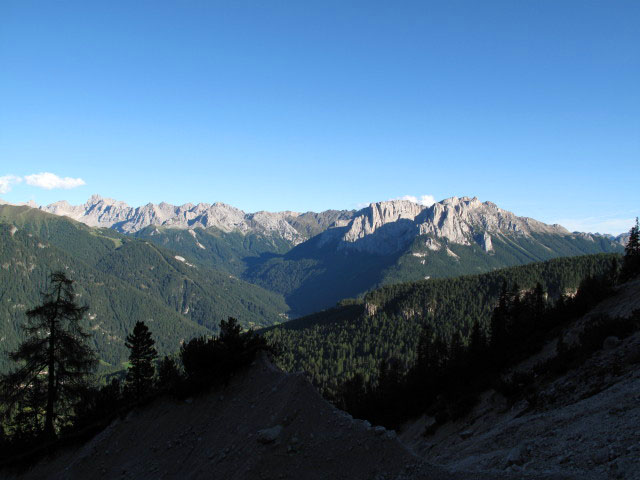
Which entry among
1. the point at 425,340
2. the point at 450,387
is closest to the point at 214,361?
the point at 450,387

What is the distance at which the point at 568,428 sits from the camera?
16297mm

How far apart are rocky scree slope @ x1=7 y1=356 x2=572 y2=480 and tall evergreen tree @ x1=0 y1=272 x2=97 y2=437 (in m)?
6.71

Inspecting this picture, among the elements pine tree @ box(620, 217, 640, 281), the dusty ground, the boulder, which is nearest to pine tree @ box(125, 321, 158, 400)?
the boulder

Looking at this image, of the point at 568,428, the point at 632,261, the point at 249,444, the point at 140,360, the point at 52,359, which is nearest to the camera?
the point at 568,428

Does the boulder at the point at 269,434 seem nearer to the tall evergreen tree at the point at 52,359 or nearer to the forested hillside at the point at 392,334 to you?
the tall evergreen tree at the point at 52,359

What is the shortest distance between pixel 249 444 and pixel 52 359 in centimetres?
2221

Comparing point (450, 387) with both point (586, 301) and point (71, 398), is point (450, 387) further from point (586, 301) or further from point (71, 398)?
point (71, 398)

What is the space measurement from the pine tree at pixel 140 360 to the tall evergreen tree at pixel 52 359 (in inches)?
144

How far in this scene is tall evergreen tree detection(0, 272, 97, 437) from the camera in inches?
1156

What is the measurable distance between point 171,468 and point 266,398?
5.46 metres

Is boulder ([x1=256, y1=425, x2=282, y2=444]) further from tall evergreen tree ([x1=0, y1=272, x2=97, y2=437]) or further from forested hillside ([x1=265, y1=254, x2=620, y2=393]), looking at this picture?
forested hillside ([x1=265, y1=254, x2=620, y2=393])

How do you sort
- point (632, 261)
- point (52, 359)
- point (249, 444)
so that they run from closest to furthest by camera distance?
1. point (249, 444)
2. point (52, 359)
3. point (632, 261)

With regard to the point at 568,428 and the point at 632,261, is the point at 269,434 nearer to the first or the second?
the point at 568,428

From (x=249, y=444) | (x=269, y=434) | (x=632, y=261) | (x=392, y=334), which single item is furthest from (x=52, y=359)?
(x=392, y=334)
